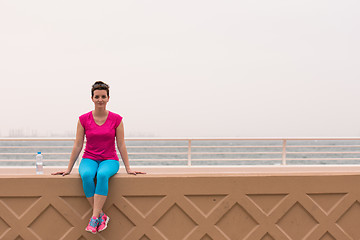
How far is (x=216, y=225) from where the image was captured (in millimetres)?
2498

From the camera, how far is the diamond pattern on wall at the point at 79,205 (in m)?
2.45

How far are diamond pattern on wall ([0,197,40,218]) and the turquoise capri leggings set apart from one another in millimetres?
451

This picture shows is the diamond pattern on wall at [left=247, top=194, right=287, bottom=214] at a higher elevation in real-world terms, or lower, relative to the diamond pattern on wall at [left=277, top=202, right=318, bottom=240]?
higher

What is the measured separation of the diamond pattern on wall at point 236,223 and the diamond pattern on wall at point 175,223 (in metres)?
0.24

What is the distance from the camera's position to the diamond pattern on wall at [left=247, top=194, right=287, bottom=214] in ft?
8.27

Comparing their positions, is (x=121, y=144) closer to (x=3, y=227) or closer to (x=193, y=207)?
(x=193, y=207)

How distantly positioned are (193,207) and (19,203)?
135cm

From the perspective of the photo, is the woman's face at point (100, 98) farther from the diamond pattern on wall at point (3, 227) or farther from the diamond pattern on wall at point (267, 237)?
the diamond pattern on wall at point (267, 237)

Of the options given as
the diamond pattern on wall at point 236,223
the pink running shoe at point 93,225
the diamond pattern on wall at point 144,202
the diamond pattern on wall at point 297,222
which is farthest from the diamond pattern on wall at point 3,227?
the diamond pattern on wall at point 297,222

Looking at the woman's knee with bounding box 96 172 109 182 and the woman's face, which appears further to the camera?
the woman's face


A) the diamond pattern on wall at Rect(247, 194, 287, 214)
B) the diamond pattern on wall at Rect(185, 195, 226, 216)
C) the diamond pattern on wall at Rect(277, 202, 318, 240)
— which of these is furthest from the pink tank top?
the diamond pattern on wall at Rect(277, 202, 318, 240)

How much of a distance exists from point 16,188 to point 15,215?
0.68 ft

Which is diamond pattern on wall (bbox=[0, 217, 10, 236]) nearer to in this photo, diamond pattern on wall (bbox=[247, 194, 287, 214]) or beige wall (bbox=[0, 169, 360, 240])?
beige wall (bbox=[0, 169, 360, 240])

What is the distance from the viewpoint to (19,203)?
2.46 m
